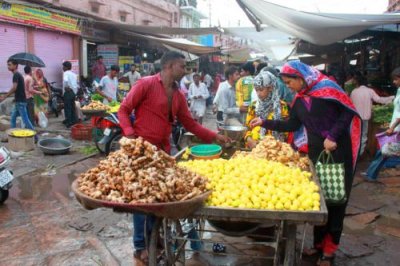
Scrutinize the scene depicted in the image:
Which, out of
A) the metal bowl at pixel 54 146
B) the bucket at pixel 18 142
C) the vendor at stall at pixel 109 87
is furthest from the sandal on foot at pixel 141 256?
the vendor at stall at pixel 109 87

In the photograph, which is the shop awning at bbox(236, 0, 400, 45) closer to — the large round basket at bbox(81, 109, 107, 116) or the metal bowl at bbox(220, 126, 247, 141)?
the metal bowl at bbox(220, 126, 247, 141)

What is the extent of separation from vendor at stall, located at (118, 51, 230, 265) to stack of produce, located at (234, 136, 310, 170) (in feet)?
2.95

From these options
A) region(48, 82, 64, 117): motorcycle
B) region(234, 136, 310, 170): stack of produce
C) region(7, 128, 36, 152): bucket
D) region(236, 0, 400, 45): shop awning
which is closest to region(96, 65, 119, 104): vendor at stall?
region(7, 128, 36, 152): bucket

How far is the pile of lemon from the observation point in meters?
2.53

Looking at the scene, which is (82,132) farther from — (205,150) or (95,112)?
(205,150)

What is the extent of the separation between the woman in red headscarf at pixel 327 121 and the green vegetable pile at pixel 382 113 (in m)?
4.81

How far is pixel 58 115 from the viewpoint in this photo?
44.5 ft

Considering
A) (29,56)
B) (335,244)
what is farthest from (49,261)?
(29,56)

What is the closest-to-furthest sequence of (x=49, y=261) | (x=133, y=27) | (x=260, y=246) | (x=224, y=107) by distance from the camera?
(x=49, y=261) → (x=260, y=246) → (x=224, y=107) → (x=133, y=27)

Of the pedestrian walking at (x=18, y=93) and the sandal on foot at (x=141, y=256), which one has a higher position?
the pedestrian walking at (x=18, y=93)

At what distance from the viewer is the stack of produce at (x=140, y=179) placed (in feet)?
7.91

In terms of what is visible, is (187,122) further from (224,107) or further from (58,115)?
(58,115)

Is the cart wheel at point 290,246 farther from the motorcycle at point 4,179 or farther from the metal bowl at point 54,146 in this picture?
the metal bowl at point 54,146

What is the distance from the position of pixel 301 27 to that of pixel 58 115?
9356 mm
